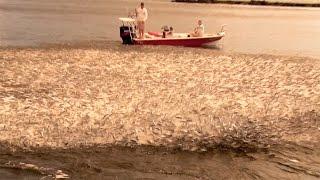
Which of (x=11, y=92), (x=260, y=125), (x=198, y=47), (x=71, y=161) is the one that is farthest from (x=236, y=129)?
(x=198, y=47)

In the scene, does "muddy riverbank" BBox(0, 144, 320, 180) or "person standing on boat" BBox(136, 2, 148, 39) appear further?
"person standing on boat" BBox(136, 2, 148, 39)

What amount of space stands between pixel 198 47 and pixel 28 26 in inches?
668

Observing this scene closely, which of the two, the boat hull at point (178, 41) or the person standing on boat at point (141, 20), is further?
the person standing on boat at point (141, 20)

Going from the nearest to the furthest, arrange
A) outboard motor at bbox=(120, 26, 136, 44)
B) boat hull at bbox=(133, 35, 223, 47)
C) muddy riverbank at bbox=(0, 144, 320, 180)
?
muddy riverbank at bbox=(0, 144, 320, 180)
boat hull at bbox=(133, 35, 223, 47)
outboard motor at bbox=(120, 26, 136, 44)

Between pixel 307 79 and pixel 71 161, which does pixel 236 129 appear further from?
pixel 307 79

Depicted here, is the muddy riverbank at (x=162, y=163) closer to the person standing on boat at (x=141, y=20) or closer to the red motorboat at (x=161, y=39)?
the red motorboat at (x=161, y=39)

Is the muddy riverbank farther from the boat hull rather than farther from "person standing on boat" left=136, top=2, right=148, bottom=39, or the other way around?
"person standing on boat" left=136, top=2, right=148, bottom=39

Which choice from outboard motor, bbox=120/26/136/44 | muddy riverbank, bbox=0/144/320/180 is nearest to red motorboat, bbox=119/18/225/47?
outboard motor, bbox=120/26/136/44

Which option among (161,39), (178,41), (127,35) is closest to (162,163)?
(161,39)

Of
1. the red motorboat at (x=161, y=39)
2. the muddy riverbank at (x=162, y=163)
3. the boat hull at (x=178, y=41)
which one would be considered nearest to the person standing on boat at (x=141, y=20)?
the red motorboat at (x=161, y=39)

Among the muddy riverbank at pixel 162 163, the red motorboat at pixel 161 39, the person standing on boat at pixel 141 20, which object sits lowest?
the muddy riverbank at pixel 162 163

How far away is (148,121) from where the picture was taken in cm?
1280

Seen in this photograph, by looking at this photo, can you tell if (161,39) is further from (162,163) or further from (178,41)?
(162,163)

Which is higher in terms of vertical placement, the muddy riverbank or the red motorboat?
the red motorboat
